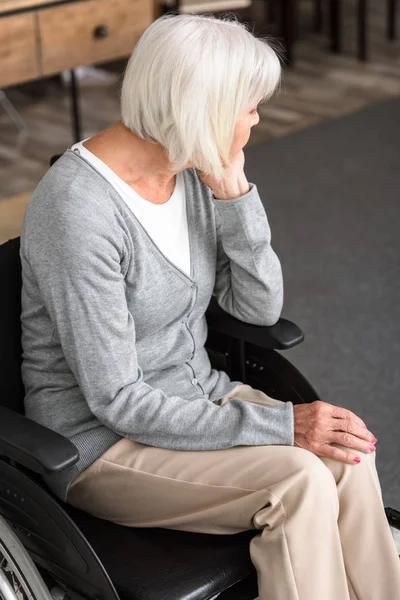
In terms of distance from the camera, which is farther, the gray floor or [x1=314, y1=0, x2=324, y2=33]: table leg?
[x1=314, y1=0, x2=324, y2=33]: table leg

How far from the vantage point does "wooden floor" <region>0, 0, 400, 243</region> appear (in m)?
4.30

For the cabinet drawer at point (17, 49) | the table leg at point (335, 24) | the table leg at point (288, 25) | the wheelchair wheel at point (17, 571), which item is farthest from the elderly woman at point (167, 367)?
the table leg at point (335, 24)

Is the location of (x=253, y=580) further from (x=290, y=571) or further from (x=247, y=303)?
(x=247, y=303)

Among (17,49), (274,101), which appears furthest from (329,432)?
(274,101)

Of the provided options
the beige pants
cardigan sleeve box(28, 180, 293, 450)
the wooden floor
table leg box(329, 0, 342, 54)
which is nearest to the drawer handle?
the wooden floor

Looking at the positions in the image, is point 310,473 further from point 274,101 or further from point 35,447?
point 274,101

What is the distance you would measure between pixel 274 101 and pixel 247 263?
3.29m

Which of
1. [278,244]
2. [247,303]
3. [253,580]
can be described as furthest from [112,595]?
[278,244]

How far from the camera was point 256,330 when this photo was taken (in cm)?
182

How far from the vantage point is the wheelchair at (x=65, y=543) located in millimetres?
1431

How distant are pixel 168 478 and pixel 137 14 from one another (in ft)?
7.64

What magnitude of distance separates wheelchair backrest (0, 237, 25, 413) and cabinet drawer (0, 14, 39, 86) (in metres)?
1.67

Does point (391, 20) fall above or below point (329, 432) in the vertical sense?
below

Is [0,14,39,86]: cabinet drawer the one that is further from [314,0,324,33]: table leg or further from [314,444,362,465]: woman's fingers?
[314,0,324,33]: table leg
